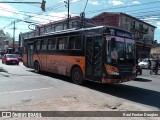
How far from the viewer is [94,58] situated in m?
13.8

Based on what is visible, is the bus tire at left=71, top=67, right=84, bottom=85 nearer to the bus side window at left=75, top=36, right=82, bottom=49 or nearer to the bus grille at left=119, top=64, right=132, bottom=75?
the bus side window at left=75, top=36, right=82, bottom=49

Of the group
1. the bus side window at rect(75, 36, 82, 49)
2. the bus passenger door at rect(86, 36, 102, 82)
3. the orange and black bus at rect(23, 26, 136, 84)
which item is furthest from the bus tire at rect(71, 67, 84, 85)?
the bus side window at rect(75, 36, 82, 49)

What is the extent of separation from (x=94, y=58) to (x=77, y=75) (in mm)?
2164

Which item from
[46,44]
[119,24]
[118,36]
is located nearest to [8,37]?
[119,24]

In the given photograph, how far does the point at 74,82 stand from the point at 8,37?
103836 millimetres

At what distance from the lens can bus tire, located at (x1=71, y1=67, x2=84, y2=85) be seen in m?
15.2

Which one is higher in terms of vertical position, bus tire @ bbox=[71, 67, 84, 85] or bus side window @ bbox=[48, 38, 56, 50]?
bus side window @ bbox=[48, 38, 56, 50]

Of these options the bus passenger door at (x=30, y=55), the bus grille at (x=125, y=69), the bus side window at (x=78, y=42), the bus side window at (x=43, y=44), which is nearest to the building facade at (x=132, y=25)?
the bus passenger door at (x=30, y=55)

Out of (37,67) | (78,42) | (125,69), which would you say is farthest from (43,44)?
(125,69)

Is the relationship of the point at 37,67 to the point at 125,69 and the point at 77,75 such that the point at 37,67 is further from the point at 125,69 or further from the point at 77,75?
the point at 125,69

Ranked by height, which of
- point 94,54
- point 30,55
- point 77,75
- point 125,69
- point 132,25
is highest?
point 132,25

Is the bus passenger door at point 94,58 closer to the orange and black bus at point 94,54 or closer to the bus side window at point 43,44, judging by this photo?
the orange and black bus at point 94,54

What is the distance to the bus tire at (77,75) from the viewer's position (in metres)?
15.2

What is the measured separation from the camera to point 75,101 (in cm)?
992
